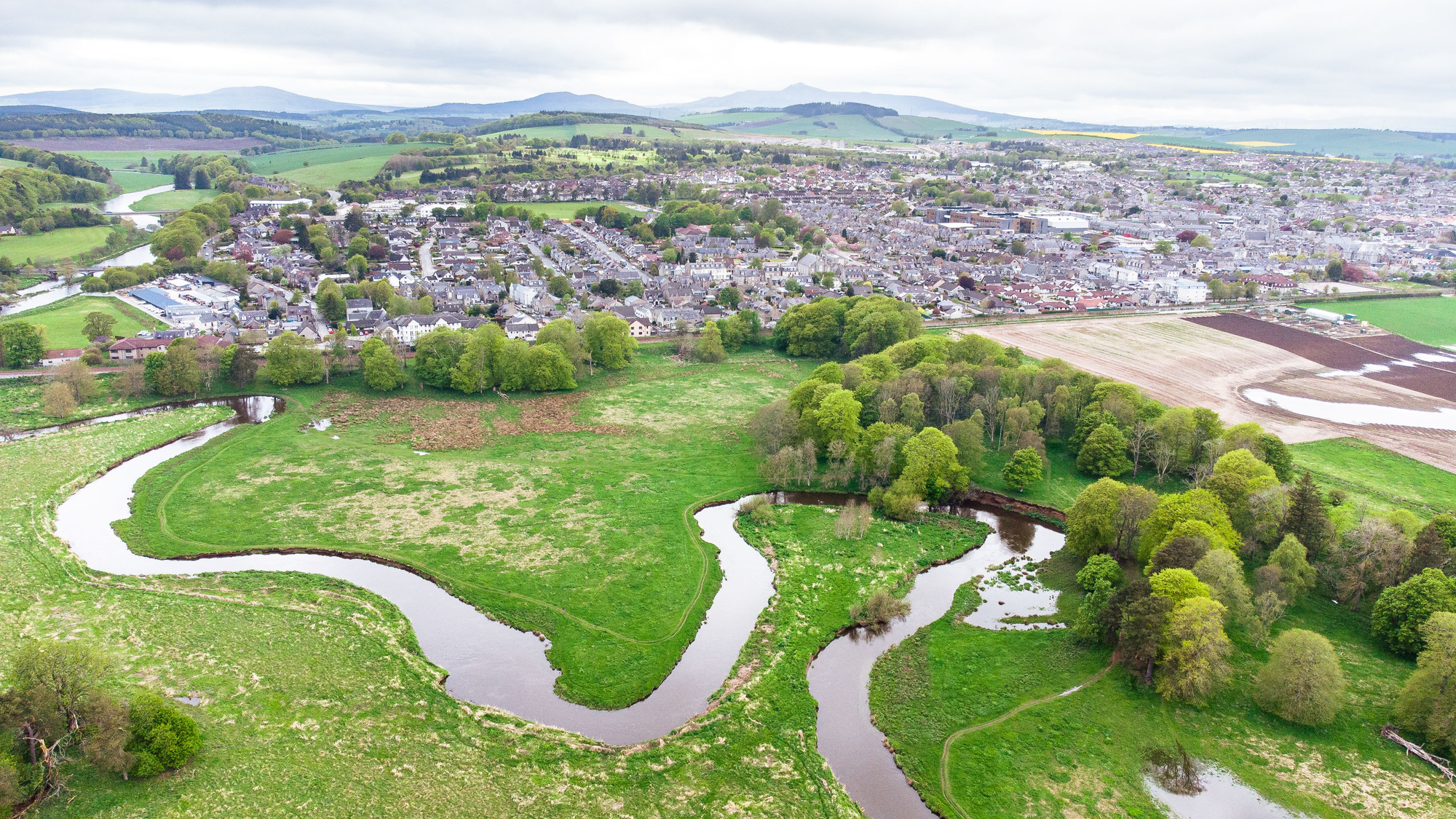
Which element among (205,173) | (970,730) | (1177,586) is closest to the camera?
(970,730)

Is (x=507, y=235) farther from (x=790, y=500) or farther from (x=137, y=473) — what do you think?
(x=790, y=500)

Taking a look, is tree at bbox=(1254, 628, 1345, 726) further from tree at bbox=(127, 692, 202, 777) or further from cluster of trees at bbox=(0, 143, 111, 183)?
cluster of trees at bbox=(0, 143, 111, 183)

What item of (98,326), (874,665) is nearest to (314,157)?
(98,326)

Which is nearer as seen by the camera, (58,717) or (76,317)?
(58,717)

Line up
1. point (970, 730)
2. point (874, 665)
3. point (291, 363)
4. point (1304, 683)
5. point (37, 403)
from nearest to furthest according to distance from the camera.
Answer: point (1304, 683) < point (970, 730) < point (874, 665) < point (37, 403) < point (291, 363)

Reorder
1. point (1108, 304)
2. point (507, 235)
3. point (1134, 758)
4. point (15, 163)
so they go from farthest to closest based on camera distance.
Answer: point (15, 163), point (507, 235), point (1108, 304), point (1134, 758)

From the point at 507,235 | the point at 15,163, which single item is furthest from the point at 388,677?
the point at 15,163

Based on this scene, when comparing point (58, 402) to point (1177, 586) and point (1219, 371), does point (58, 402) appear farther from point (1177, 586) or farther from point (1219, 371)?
point (1219, 371)
